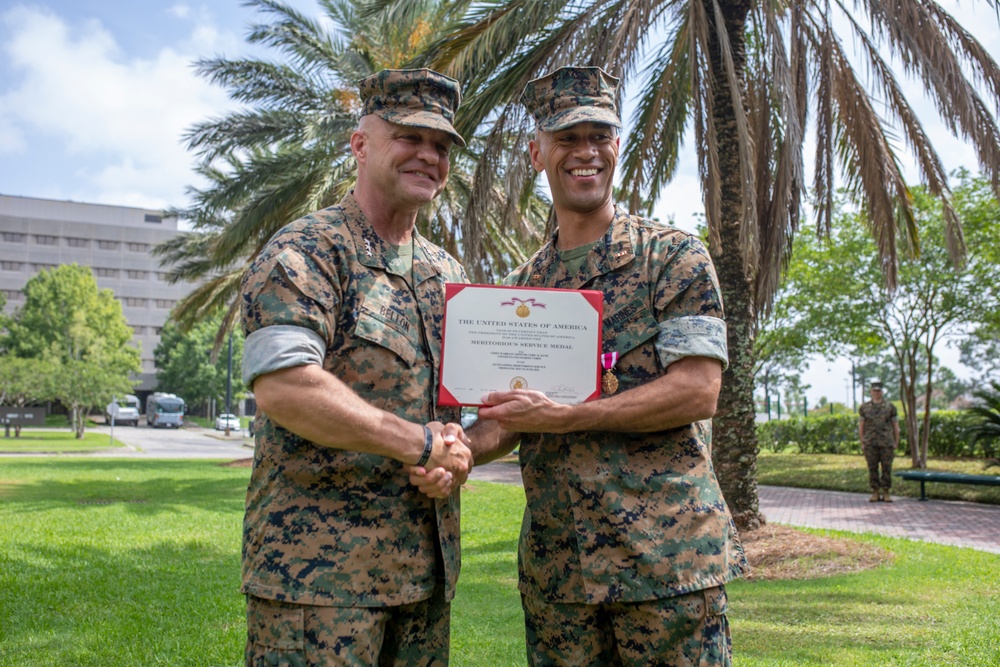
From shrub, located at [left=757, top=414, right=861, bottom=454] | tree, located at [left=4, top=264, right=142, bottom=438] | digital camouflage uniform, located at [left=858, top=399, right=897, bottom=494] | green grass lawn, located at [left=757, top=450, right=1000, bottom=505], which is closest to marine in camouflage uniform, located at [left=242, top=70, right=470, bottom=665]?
digital camouflage uniform, located at [left=858, top=399, right=897, bottom=494]

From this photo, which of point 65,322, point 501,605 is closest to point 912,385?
point 501,605

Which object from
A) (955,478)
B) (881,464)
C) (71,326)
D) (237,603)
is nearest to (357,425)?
(237,603)

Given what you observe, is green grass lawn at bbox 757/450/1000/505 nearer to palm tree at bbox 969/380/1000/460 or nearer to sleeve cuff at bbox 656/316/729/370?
palm tree at bbox 969/380/1000/460

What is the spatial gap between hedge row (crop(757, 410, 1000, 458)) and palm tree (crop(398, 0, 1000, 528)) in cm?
1059

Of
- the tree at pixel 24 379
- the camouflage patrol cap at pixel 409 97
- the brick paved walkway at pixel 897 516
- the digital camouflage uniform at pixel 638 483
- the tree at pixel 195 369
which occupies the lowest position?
the brick paved walkway at pixel 897 516

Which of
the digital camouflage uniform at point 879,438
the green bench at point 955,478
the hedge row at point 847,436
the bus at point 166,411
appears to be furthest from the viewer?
the bus at point 166,411

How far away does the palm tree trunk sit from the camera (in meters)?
8.71

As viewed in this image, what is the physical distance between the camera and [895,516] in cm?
1255

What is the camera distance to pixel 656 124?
28.2 ft

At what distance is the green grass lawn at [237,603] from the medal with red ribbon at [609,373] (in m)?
3.18

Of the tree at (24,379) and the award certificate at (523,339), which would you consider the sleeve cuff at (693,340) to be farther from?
the tree at (24,379)

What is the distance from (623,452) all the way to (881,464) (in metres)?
13.6

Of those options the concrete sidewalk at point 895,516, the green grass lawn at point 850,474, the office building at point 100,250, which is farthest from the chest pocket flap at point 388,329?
the office building at point 100,250

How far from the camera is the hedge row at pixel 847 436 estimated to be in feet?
65.1
